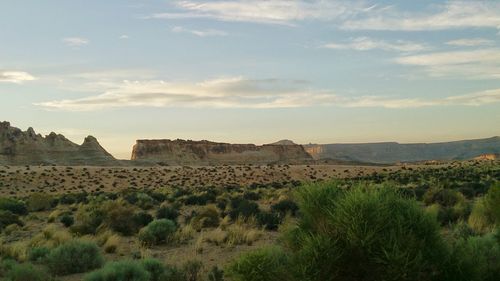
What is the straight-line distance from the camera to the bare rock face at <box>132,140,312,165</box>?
127812 millimetres

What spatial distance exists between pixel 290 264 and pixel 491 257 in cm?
374

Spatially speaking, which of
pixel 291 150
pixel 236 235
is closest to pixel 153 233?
pixel 236 235

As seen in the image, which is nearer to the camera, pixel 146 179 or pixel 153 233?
pixel 153 233

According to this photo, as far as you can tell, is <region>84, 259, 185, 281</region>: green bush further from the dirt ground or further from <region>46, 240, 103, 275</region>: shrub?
the dirt ground

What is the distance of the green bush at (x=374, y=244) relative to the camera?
18.3 ft

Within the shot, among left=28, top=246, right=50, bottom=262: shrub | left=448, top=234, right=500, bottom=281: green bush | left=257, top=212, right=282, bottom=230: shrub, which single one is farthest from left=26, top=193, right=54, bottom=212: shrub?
left=448, top=234, right=500, bottom=281: green bush

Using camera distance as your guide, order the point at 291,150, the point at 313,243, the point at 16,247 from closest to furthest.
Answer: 1. the point at 313,243
2. the point at 16,247
3. the point at 291,150

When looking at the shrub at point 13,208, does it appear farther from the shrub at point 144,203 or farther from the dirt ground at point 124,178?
Result: the dirt ground at point 124,178

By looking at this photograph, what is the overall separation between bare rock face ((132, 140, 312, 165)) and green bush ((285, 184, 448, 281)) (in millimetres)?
116002

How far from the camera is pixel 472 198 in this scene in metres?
25.7

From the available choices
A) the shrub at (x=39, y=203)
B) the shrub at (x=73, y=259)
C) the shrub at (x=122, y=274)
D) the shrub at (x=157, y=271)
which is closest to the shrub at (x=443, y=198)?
the shrub at (x=157, y=271)

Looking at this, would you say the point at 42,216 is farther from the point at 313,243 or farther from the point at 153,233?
the point at 313,243

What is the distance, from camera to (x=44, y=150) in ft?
328

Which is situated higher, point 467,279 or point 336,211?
point 336,211
